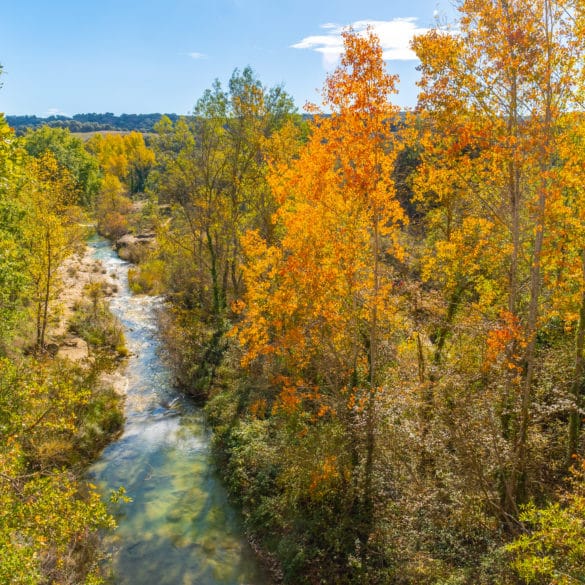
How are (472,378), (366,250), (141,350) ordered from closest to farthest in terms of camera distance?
(472,378), (366,250), (141,350)

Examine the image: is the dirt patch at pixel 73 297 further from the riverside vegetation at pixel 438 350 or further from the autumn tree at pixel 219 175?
the riverside vegetation at pixel 438 350

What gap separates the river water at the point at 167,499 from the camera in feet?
38.5

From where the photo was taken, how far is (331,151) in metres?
11.3

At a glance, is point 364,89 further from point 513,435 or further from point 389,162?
point 513,435

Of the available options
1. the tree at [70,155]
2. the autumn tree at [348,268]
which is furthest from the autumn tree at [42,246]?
the tree at [70,155]

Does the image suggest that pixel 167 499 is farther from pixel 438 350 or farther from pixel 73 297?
pixel 73 297

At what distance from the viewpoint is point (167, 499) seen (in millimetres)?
14367

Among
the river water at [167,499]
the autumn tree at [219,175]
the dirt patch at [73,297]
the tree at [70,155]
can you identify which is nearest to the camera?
the river water at [167,499]

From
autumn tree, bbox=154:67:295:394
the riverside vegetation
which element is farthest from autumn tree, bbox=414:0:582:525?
autumn tree, bbox=154:67:295:394

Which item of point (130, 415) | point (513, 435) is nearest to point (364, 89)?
point (513, 435)

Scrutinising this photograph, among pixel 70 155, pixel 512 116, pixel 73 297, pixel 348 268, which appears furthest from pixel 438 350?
pixel 70 155

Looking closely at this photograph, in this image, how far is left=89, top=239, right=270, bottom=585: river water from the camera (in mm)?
11742

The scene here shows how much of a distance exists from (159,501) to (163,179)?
735 inches

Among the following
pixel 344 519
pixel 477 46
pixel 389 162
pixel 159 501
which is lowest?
pixel 159 501
